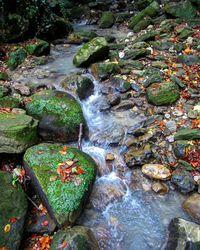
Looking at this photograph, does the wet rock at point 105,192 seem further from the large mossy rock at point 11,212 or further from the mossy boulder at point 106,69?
the mossy boulder at point 106,69

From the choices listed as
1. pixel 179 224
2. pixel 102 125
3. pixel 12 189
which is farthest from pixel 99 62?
pixel 179 224

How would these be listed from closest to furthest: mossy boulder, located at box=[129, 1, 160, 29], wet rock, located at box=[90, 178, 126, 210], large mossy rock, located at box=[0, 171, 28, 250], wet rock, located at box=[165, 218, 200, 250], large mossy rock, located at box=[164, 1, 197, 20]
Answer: wet rock, located at box=[165, 218, 200, 250] < large mossy rock, located at box=[0, 171, 28, 250] < wet rock, located at box=[90, 178, 126, 210] < large mossy rock, located at box=[164, 1, 197, 20] < mossy boulder, located at box=[129, 1, 160, 29]

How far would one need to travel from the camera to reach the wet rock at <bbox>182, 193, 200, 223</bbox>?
463 cm

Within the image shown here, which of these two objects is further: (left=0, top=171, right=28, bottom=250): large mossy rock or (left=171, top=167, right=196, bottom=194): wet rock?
(left=171, top=167, right=196, bottom=194): wet rock

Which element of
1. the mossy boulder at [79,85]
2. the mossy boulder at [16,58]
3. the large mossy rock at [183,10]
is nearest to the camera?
the mossy boulder at [79,85]

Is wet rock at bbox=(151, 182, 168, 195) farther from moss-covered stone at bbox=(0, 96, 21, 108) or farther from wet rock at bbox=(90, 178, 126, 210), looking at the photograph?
moss-covered stone at bbox=(0, 96, 21, 108)

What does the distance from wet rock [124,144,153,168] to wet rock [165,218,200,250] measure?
1331 mm

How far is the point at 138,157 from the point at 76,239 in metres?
2.04

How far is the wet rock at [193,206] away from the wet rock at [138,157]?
3.38 ft

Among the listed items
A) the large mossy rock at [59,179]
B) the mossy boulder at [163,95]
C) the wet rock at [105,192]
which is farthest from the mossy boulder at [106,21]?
the wet rock at [105,192]

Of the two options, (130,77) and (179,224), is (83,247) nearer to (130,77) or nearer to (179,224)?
(179,224)

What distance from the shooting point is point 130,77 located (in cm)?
770

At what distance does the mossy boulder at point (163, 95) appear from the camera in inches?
263

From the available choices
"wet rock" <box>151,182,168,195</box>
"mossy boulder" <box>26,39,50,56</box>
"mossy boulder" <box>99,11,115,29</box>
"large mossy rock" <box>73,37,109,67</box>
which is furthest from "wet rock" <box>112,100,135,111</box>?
"mossy boulder" <box>99,11,115,29</box>
